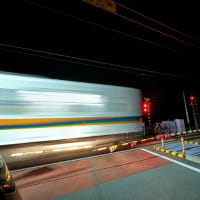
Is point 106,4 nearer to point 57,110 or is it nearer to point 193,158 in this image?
point 57,110

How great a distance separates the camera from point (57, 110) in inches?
181

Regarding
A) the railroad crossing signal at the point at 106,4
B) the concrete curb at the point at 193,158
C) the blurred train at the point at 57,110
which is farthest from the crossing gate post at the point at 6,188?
the railroad crossing signal at the point at 106,4

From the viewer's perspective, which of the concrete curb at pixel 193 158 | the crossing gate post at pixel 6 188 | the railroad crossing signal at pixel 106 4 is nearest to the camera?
the crossing gate post at pixel 6 188

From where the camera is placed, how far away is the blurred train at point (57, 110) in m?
4.07

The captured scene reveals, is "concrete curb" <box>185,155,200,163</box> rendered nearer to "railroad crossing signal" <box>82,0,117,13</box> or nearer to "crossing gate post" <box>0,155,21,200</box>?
"crossing gate post" <box>0,155,21,200</box>

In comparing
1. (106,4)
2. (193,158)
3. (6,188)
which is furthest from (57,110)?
(193,158)

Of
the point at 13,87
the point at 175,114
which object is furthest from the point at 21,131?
the point at 175,114

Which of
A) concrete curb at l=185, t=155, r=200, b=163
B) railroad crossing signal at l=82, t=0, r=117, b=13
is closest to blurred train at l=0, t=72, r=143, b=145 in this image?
concrete curb at l=185, t=155, r=200, b=163

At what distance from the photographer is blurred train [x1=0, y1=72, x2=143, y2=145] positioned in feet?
13.3

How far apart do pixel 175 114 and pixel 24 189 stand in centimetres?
1907

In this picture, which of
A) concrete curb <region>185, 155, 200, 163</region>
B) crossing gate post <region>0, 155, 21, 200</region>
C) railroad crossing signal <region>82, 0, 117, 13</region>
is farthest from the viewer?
railroad crossing signal <region>82, 0, 117, 13</region>

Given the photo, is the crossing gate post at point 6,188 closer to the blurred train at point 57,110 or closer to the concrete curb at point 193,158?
the blurred train at point 57,110

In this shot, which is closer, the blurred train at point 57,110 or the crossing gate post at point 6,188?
the crossing gate post at point 6,188

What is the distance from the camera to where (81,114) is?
194 inches
